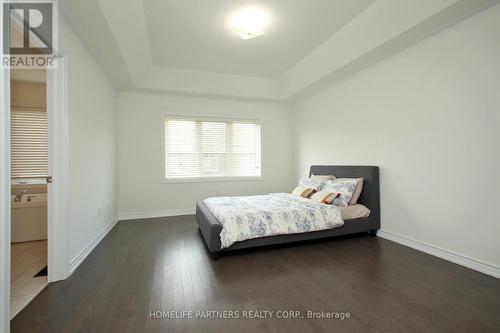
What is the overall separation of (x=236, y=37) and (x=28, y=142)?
3.92 m

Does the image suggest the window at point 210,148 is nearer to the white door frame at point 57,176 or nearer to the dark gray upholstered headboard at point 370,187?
the dark gray upholstered headboard at point 370,187

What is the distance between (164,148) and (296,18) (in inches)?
139

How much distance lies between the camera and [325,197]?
3555mm

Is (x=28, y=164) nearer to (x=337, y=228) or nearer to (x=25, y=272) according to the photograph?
(x=25, y=272)

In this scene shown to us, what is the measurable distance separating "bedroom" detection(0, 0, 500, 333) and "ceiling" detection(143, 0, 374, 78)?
0.10 feet

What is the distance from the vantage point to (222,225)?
275 cm

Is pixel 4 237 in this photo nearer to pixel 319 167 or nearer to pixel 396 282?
pixel 396 282

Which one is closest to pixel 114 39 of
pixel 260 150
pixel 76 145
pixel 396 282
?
pixel 76 145

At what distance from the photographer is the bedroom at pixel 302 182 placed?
181 centimetres

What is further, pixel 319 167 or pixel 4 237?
pixel 319 167

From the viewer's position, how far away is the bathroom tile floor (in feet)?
6.27

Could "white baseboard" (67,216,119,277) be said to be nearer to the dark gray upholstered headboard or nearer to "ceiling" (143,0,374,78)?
"ceiling" (143,0,374,78)

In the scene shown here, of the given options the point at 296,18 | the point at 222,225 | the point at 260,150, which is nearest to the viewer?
the point at 222,225

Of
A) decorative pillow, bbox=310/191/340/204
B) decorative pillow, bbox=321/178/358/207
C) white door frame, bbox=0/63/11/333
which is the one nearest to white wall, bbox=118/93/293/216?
decorative pillow, bbox=310/191/340/204
